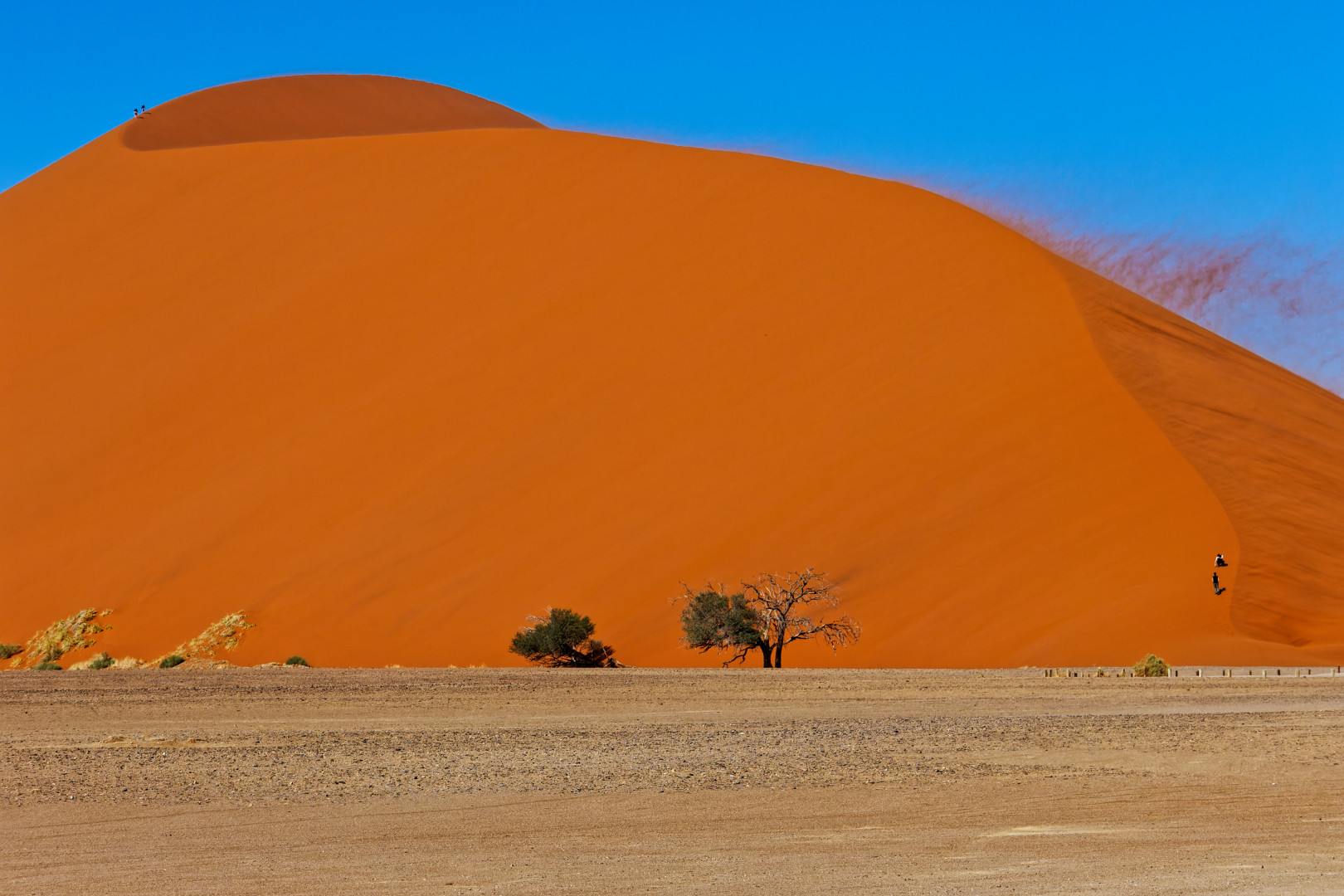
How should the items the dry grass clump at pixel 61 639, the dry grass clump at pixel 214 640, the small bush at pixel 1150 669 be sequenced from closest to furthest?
the small bush at pixel 1150 669 < the dry grass clump at pixel 214 640 < the dry grass clump at pixel 61 639

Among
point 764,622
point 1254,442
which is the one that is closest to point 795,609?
point 764,622

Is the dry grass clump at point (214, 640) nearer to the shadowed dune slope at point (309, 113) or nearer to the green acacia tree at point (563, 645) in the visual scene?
the green acacia tree at point (563, 645)

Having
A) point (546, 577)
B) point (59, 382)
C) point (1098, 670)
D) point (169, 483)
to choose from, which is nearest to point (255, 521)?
point (169, 483)

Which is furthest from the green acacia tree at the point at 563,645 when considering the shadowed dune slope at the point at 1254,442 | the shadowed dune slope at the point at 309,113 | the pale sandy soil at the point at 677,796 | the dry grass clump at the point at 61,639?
the shadowed dune slope at the point at 309,113

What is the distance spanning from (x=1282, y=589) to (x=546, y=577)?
48.5ft

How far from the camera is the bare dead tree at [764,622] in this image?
89.1 ft

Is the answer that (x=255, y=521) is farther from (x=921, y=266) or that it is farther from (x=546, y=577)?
(x=921, y=266)

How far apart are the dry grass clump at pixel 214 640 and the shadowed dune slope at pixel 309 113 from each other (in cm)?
2800

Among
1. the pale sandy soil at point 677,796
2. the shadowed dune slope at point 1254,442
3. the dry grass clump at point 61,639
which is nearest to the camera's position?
the pale sandy soil at point 677,796

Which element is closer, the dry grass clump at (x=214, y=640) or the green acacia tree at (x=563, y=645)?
Answer: the green acacia tree at (x=563, y=645)

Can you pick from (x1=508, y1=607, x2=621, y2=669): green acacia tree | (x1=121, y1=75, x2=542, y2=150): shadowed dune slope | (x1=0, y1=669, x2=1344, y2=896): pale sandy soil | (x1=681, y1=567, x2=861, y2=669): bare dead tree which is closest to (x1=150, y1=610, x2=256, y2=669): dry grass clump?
(x1=508, y1=607, x2=621, y2=669): green acacia tree

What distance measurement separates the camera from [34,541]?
3644 centimetres

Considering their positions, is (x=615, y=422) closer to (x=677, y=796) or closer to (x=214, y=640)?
(x=214, y=640)

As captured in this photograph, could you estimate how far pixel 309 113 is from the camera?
58.4 metres
